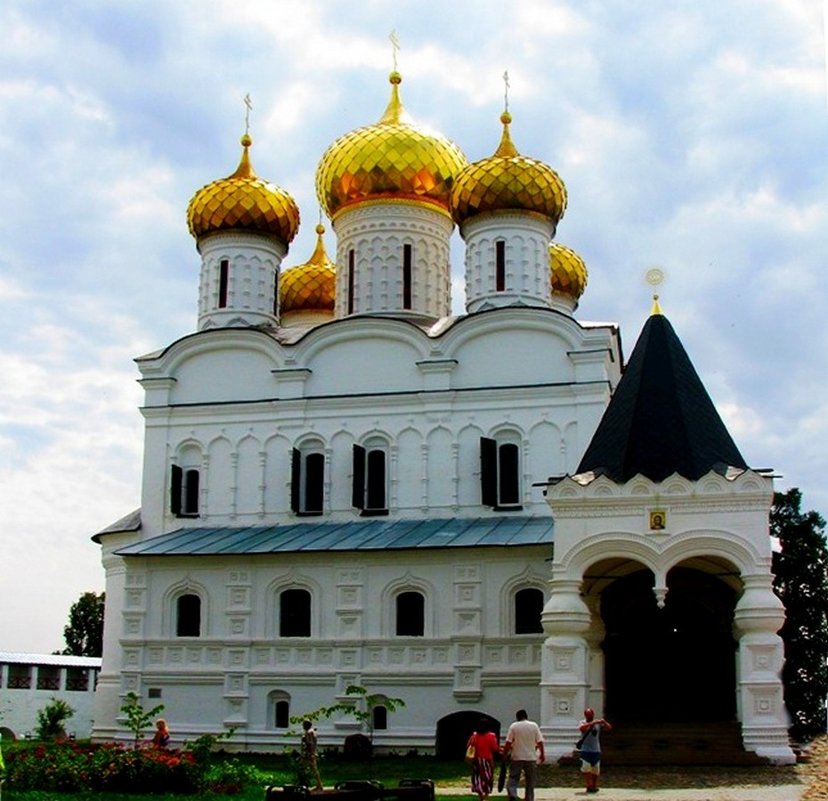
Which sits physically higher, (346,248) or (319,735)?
(346,248)

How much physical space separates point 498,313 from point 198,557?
6.78m

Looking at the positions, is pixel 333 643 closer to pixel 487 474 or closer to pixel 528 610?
pixel 528 610

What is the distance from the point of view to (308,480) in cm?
2241

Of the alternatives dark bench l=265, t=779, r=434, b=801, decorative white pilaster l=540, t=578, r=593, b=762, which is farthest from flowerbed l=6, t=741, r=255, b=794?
decorative white pilaster l=540, t=578, r=593, b=762

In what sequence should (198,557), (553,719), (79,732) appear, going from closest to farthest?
(553,719) → (198,557) → (79,732)

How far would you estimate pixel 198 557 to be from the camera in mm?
21016

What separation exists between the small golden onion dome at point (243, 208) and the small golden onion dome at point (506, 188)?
140 inches

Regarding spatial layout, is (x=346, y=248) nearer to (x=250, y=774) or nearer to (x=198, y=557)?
(x=198, y=557)

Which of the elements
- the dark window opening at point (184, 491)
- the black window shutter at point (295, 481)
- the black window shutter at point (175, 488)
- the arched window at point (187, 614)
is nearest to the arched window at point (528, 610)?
the black window shutter at point (295, 481)

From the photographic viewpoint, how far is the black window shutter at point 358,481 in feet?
71.3

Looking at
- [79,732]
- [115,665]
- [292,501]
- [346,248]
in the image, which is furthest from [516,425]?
[79,732]

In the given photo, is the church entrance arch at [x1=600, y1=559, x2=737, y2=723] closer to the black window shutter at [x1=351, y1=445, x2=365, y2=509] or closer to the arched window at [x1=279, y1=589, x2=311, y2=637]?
the arched window at [x1=279, y1=589, x2=311, y2=637]

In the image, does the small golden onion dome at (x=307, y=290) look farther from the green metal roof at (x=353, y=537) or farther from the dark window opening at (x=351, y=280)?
the green metal roof at (x=353, y=537)

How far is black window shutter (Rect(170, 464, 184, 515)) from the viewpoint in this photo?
74.3 feet
